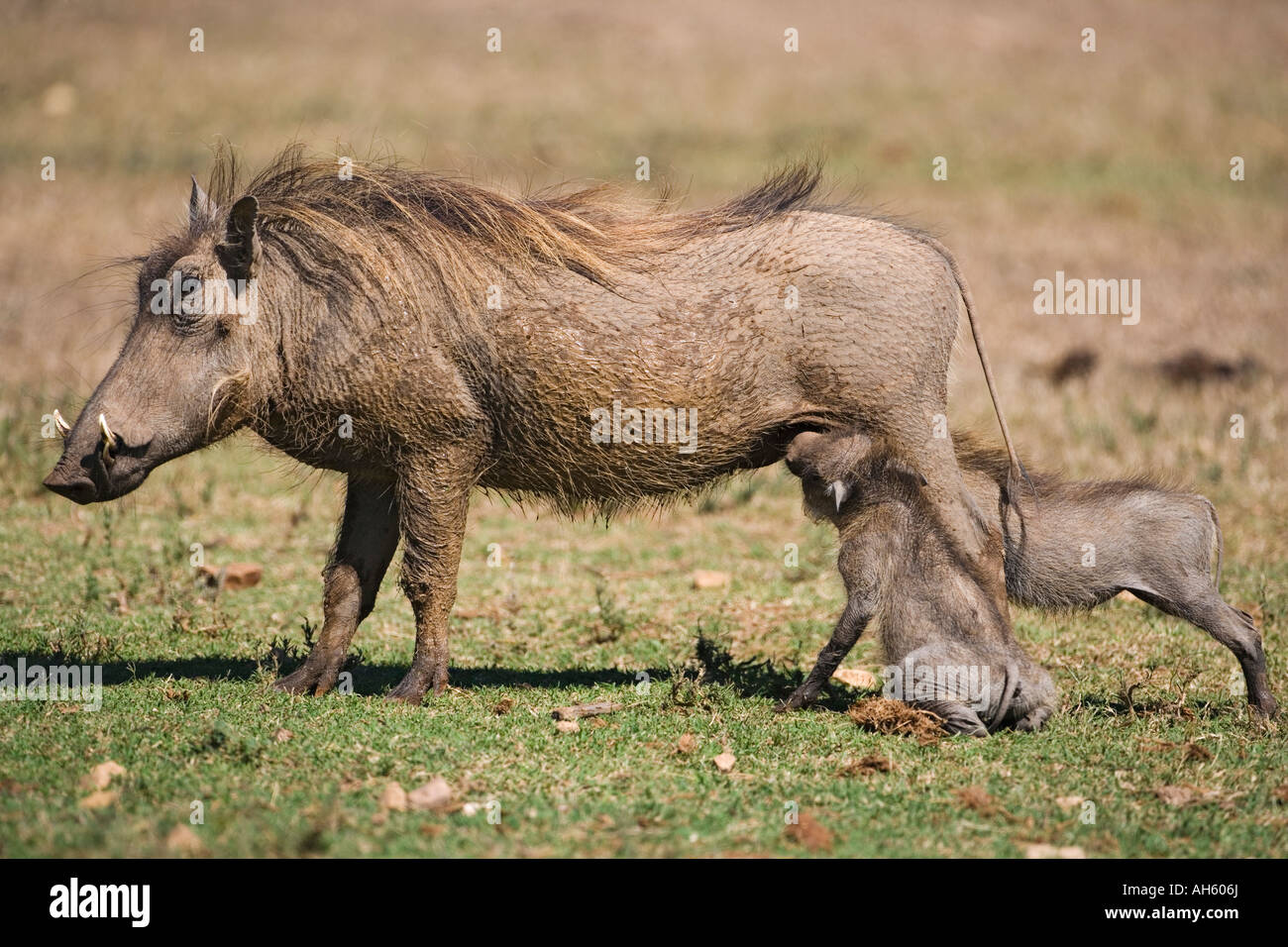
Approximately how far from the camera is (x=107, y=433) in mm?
4723

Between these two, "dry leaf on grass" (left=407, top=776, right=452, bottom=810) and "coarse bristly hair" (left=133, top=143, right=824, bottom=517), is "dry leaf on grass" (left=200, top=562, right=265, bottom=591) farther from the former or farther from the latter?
"dry leaf on grass" (left=407, top=776, right=452, bottom=810)

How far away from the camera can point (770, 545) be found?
7855 millimetres

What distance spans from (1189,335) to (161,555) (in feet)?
28.4

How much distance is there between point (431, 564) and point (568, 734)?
0.84 meters

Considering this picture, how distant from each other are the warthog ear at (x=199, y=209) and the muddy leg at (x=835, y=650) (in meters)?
2.73

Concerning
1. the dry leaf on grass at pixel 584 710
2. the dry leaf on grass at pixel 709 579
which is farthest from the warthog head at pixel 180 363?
the dry leaf on grass at pixel 709 579

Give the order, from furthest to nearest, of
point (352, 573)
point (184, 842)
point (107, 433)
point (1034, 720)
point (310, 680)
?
point (352, 573), point (310, 680), point (1034, 720), point (107, 433), point (184, 842)

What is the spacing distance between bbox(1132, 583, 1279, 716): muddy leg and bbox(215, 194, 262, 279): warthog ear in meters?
3.53

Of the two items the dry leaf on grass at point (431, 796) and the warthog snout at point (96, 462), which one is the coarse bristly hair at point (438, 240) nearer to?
the warthog snout at point (96, 462)

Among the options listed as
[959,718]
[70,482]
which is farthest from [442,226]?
[959,718]

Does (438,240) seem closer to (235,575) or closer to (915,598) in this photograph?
(915,598)

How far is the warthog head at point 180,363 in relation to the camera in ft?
15.9
